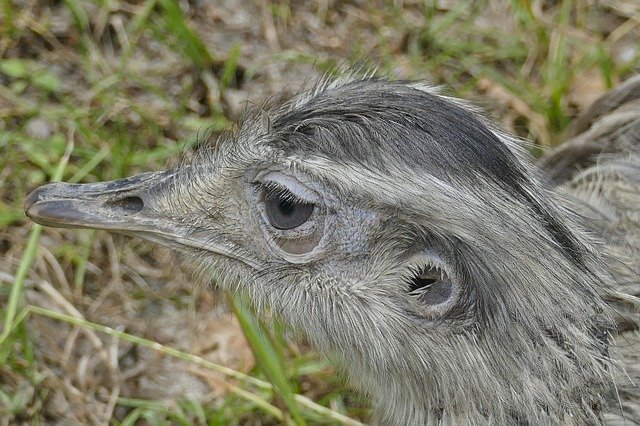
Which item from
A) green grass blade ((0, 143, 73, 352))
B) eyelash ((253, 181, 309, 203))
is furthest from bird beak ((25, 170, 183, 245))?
green grass blade ((0, 143, 73, 352))

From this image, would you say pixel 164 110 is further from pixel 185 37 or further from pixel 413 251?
pixel 413 251

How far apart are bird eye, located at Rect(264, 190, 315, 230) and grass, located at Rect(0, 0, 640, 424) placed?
1.58ft

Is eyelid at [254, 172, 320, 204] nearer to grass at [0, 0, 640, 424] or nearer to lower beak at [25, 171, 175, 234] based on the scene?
lower beak at [25, 171, 175, 234]

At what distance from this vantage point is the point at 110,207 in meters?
2.61

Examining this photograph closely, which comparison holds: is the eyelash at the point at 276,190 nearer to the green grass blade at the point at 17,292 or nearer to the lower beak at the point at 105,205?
the lower beak at the point at 105,205

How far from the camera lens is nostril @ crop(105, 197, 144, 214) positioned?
2609mm

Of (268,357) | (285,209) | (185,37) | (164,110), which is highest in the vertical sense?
(185,37)

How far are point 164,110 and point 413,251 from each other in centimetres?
218

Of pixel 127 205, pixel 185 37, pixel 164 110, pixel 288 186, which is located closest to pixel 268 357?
pixel 127 205

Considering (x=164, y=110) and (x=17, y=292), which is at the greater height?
(x=164, y=110)

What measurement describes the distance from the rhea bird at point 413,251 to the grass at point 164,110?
44 cm

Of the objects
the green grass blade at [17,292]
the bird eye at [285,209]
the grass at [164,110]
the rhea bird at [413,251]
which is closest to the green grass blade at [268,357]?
the grass at [164,110]

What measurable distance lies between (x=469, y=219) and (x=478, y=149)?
17 centimetres

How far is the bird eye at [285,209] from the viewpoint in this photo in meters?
2.40
